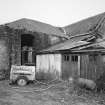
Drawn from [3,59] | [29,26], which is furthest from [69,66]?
[29,26]

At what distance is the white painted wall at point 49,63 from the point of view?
11409 mm

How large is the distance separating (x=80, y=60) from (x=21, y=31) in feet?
27.1

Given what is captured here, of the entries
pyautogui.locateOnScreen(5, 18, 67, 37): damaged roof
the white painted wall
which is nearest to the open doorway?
pyautogui.locateOnScreen(5, 18, 67, 37): damaged roof

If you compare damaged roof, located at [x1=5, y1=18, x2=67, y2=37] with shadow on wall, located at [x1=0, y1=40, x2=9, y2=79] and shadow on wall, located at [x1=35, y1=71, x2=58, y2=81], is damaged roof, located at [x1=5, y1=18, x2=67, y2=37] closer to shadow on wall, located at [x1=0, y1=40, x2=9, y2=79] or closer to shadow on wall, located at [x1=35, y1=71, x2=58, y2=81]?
shadow on wall, located at [x1=0, y1=40, x2=9, y2=79]

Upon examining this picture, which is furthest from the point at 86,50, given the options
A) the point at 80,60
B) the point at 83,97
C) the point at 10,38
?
the point at 10,38

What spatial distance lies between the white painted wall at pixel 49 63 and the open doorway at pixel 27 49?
136 cm

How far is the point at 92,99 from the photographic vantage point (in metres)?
6.49

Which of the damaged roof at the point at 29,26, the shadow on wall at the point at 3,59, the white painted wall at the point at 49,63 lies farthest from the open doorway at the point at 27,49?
the shadow on wall at the point at 3,59

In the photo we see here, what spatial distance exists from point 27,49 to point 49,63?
5.09m

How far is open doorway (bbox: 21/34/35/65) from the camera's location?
1530cm

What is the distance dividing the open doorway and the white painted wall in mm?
1362

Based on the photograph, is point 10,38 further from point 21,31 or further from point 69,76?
point 69,76

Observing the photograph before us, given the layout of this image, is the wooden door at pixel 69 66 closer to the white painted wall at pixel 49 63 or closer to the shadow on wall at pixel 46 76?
the white painted wall at pixel 49 63

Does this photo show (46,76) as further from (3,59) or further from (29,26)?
(29,26)
